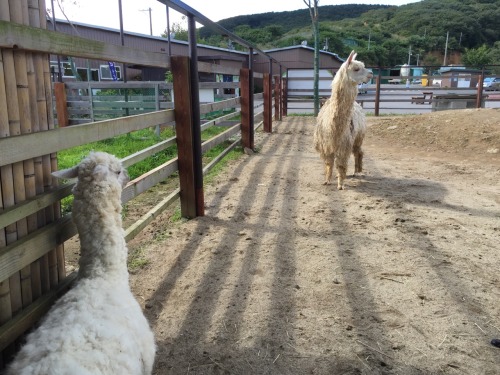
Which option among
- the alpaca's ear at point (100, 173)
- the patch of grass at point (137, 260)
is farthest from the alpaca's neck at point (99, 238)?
the patch of grass at point (137, 260)

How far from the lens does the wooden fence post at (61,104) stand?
35.6 feet

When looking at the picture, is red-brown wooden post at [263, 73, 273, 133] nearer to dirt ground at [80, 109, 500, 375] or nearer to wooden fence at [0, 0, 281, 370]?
dirt ground at [80, 109, 500, 375]

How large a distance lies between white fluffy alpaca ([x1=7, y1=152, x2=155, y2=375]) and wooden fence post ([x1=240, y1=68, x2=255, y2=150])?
6236 millimetres

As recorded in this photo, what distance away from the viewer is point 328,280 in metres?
3.31

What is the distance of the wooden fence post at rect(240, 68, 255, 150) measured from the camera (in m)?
8.34

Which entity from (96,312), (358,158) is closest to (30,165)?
(96,312)

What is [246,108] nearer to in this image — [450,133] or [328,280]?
[450,133]

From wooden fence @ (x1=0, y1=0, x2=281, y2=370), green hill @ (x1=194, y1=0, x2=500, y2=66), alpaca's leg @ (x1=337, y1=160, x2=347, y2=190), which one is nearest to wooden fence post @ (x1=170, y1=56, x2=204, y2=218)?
wooden fence @ (x1=0, y1=0, x2=281, y2=370)

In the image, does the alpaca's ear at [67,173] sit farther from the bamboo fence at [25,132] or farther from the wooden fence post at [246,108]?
the wooden fence post at [246,108]

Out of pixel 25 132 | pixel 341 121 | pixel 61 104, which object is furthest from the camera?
pixel 61 104

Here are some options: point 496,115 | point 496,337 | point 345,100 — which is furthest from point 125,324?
point 496,115

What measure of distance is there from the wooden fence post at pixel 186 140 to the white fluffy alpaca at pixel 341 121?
2.31 metres

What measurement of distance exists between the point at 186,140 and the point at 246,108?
14.2 ft

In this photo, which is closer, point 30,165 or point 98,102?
point 30,165
